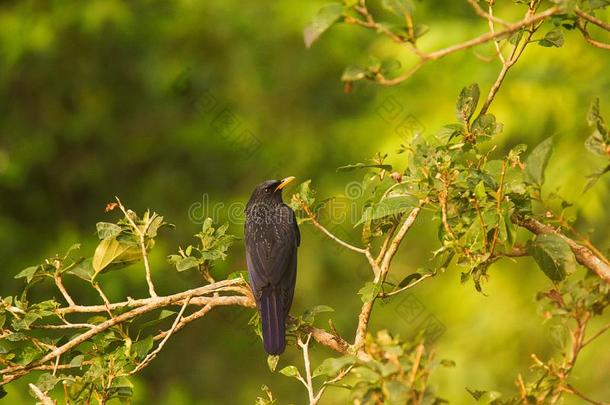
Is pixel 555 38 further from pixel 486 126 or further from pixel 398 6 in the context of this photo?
pixel 398 6

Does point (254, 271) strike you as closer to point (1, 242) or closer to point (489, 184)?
point (489, 184)

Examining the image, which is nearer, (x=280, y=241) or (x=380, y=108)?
(x=280, y=241)

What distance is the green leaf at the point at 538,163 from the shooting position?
2189 millimetres

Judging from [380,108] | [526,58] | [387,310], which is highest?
[526,58]

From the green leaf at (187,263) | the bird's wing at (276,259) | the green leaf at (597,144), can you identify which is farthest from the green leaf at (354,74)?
the bird's wing at (276,259)

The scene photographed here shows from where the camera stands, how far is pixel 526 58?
21.8 feet

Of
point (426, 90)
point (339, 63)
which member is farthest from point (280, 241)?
point (339, 63)

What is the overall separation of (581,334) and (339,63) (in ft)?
27.6

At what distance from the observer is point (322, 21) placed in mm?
2023

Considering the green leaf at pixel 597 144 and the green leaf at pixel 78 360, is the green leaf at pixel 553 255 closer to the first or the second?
the green leaf at pixel 597 144

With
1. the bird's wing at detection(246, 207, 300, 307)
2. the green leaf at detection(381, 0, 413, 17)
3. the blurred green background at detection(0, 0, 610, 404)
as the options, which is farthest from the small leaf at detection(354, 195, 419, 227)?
the blurred green background at detection(0, 0, 610, 404)

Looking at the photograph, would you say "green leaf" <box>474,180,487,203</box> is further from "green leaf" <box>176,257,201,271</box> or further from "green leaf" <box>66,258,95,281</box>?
"green leaf" <box>66,258,95,281</box>

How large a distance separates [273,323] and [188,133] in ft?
23.7

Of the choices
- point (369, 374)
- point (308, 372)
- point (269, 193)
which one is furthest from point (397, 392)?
point (269, 193)
